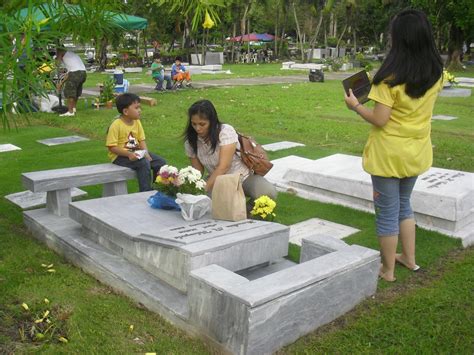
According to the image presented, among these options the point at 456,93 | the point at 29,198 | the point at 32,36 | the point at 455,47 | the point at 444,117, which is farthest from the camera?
the point at 455,47

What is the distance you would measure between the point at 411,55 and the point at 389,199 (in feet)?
3.18

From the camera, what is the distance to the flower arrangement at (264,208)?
4230mm

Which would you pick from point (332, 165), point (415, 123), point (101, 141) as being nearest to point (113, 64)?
point (101, 141)

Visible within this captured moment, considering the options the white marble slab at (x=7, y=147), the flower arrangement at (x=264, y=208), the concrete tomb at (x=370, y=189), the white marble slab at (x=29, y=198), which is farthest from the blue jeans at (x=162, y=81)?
the flower arrangement at (x=264, y=208)

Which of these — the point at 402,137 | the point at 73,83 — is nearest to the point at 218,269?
the point at 402,137

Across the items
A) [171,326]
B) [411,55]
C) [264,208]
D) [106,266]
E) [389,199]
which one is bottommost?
[171,326]

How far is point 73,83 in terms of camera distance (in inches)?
453

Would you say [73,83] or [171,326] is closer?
[171,326]

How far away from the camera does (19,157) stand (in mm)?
7629

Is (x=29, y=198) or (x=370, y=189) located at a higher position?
(x=370, y=189)

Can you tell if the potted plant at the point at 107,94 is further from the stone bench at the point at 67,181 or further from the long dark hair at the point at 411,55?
the long dark hair at the point at 411,55

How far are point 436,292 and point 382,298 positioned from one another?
412 mm

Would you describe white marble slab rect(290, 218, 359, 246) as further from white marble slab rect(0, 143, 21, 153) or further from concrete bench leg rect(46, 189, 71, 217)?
white marble slab rect(0, 143, 21, 153)

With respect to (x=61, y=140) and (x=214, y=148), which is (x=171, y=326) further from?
(x=61, y=140)
